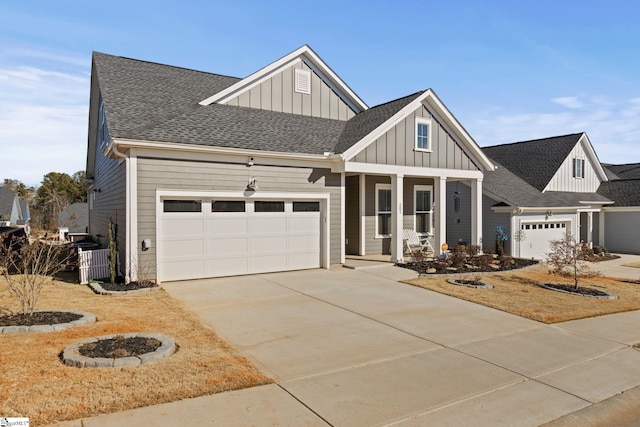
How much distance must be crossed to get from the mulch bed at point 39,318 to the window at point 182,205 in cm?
403

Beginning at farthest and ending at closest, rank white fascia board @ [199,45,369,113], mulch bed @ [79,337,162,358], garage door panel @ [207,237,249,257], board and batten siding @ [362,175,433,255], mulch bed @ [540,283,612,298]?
board and batten siding @ [362,175,433,255] → white fascia board @ [199,45,369,113] → garage door panel @ [207,237,249,257] → mulch bed @ [540,283,612,298] → mulch bed @ [79,337,162,358]

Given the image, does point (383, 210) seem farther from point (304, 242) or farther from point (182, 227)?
point (182, 227)

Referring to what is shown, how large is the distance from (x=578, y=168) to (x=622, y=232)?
4183 mm

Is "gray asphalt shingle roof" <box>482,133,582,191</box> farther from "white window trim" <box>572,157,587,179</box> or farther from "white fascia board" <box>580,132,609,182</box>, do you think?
"white window trim" <box>572,157,587,179</box>

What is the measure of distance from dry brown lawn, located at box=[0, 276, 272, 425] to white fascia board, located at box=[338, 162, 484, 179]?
7321 millimetres

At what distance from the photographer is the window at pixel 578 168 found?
2312 centimetres

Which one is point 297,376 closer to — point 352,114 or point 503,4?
point 503,4

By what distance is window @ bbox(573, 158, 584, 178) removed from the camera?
75.8 ft

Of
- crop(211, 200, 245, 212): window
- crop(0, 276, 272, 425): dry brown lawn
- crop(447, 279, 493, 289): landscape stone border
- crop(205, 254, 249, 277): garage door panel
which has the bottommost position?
crop(447, 279, 493, 289): landscape stone border

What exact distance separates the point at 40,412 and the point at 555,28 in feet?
49.5

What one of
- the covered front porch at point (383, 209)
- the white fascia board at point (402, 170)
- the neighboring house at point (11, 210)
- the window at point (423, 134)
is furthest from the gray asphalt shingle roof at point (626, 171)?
the neighboring house at point (11, 210)

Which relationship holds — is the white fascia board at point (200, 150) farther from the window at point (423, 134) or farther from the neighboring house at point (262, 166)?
the window at point (423, 134)

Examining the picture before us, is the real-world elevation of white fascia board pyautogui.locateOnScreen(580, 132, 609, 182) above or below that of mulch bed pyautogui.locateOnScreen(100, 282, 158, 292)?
Answer: above

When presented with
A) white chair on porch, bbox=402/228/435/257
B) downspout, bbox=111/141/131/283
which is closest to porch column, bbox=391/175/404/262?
white chair on porch, bbox=402/228/435/257
